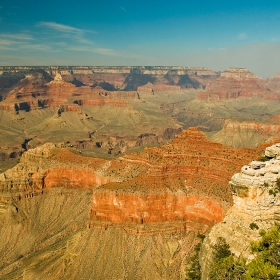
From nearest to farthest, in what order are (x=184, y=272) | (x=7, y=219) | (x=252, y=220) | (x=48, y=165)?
(x=252, y=220) < (x=184, y=272) < (x=7, y=219) < (x=48, y=165)

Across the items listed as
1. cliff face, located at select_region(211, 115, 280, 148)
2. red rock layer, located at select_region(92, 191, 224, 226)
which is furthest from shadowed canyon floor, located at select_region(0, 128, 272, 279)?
cliff face, located at select_region(211, 115, 280, 148)

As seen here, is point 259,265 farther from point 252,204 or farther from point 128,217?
point 128,217

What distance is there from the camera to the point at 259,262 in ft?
95.0

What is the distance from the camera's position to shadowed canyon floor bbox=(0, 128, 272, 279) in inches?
2518

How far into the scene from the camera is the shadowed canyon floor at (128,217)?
6397cm

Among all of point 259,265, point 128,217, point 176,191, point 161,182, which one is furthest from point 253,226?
point 161,182

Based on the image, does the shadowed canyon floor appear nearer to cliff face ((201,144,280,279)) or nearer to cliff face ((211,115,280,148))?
cliff face ((201,144,280,279))

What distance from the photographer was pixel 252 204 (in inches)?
1544

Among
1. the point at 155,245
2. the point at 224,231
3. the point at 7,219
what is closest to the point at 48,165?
→ the point at 7,219

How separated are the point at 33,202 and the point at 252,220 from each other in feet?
218

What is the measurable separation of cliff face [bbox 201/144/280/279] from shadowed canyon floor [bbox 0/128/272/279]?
22.5 m

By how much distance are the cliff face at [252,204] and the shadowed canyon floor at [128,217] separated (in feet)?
73.9

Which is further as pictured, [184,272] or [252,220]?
[184,272]

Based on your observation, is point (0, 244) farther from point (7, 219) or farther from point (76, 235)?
point (76, 235)
